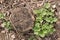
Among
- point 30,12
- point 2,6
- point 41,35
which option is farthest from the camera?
point 2,6

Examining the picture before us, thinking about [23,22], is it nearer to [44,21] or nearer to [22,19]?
[22,19]

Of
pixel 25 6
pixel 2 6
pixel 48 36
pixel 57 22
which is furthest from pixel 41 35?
pixel 2 6

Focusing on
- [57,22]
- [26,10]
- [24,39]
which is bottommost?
[24,39]

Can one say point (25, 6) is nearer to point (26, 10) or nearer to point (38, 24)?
point (26, 10)
